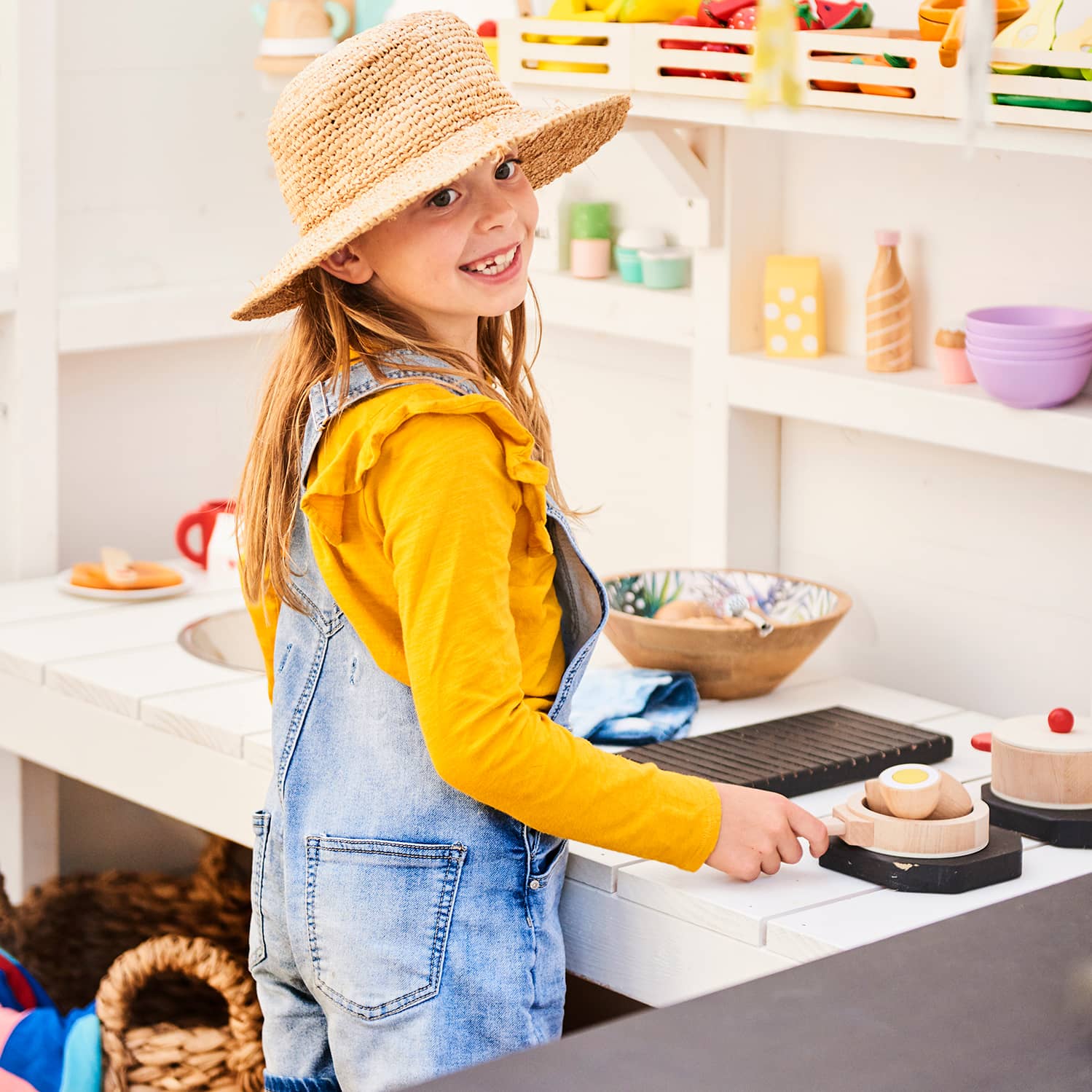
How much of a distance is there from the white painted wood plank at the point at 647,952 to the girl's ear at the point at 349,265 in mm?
547

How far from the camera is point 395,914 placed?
4.65 feet

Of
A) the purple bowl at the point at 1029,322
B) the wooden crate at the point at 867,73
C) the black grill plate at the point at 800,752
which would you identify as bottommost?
the black grill plate at the point at 800,752

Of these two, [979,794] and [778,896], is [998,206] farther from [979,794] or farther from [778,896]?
[778,896]

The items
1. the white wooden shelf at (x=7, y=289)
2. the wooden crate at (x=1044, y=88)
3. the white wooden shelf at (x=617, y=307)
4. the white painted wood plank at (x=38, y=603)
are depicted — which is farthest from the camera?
the white wooden shelf at (x=7, y=289)

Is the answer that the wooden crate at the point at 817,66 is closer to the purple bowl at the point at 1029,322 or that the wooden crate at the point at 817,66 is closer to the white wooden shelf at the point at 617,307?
the purple bowl at the point at 1029,322

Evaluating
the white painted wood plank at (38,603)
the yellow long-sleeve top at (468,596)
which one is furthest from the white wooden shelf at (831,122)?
the white painted wood plank at (38,603)

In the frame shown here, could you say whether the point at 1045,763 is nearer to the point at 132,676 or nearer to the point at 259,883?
the point at 259,883

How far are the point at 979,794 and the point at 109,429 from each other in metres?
1.52

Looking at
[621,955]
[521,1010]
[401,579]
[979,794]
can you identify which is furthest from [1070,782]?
[401,579]

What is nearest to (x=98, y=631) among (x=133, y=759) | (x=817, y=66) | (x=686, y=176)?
(x=133, y=759)

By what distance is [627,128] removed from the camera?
6.63ft

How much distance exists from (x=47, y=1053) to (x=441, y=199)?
1.17 m

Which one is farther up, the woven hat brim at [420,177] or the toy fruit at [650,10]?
the toy fruit at [650,10]

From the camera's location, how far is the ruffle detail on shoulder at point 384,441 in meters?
1.33
